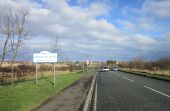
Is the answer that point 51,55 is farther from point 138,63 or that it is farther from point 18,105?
point 138,63

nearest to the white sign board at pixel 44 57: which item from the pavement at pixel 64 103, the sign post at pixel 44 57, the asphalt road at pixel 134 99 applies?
the sign post at pixel 44 57

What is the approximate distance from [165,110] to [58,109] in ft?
13.6

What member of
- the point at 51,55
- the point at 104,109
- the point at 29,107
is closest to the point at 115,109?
the point at 104,109

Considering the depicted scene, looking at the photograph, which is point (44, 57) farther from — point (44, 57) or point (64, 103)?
point (64, 103)

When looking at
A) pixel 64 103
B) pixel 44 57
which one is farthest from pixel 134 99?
pixel 44 57

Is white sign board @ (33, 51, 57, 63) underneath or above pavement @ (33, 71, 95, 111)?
above

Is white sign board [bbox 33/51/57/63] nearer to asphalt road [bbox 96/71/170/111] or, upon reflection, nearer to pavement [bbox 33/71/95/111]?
asphalt road [bbox 96/71/170/111]

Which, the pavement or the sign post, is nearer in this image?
the pavement

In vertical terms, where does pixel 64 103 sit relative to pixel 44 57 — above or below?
below

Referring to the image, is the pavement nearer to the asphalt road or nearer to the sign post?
the asphalt road

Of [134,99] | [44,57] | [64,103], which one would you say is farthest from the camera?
[44,57]

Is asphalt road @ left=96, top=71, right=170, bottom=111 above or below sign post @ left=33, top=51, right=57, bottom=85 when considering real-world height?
below

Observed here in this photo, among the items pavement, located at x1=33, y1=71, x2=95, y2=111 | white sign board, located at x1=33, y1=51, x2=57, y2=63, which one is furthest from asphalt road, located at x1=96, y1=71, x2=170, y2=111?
white sign board, located at x1=33, y1=51, x2=57, y2=63

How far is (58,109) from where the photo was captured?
1355cm
